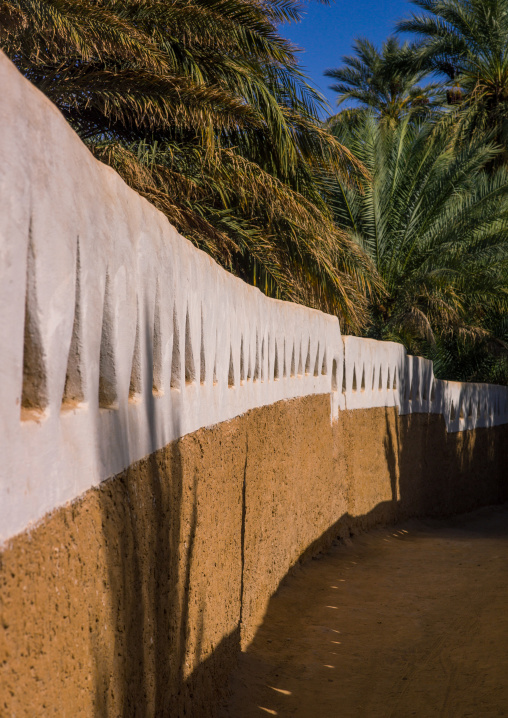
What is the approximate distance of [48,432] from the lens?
1.73 metres

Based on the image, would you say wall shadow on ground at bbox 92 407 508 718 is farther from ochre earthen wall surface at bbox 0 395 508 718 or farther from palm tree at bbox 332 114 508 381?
palm tree at bbox 332 114 508 381

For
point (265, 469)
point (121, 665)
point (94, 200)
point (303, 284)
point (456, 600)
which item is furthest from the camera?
point (303, 284)

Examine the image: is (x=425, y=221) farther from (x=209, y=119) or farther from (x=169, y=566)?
(x=169, y=566)

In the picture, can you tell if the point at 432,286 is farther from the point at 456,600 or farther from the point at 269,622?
the point at 269,622

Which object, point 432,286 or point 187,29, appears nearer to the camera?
point 187,29

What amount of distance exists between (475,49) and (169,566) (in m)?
14.7

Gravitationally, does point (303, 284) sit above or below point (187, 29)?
below

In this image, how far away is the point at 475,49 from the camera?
50.0 feet

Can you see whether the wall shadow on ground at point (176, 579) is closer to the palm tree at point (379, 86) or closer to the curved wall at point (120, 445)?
the curved wall at point (120, 445)

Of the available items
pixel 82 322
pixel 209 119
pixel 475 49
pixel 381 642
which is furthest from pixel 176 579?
pixel 475 49

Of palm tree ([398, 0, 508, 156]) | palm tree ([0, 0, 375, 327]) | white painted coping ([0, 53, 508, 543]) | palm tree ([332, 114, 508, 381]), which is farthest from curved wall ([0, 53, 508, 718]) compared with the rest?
palm tree ([398, 0, 508, 156])

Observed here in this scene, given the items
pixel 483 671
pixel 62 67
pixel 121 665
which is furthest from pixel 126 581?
pixel 62 67

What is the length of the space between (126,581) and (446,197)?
11.3 meters

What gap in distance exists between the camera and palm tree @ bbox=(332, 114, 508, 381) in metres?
12.4
